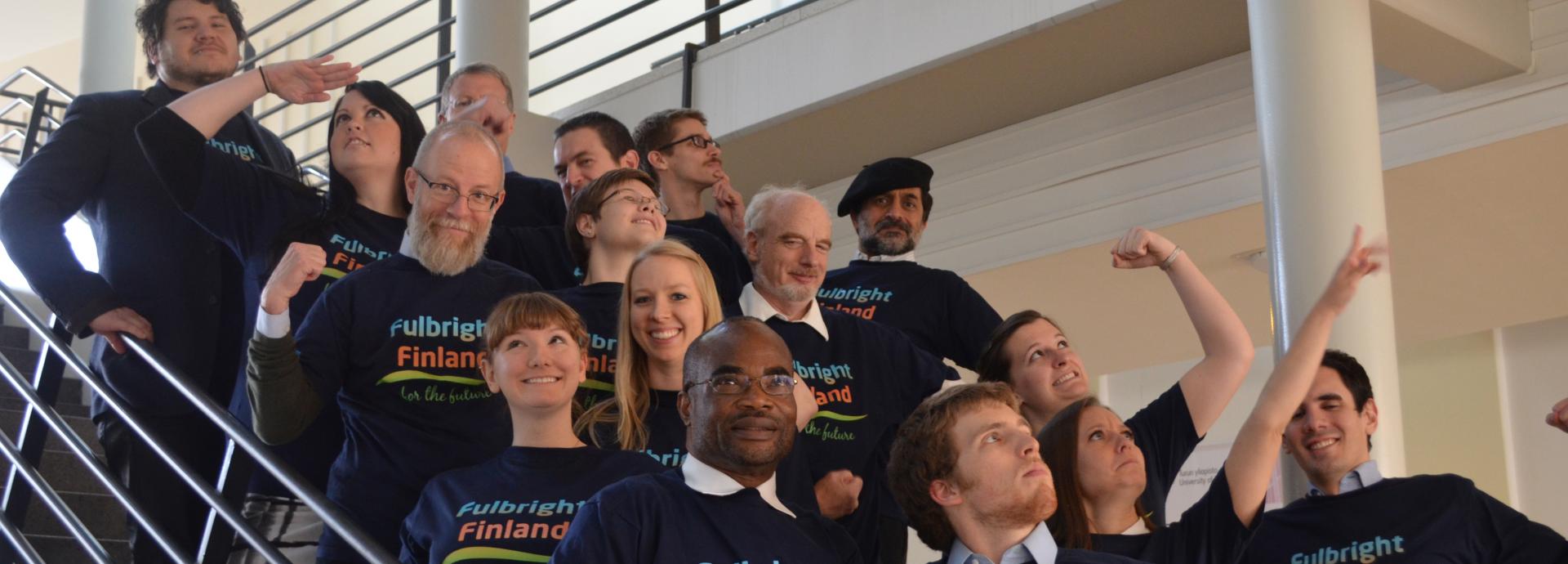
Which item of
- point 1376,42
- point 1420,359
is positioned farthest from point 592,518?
point 1420,359

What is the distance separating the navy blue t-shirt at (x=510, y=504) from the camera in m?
2.79

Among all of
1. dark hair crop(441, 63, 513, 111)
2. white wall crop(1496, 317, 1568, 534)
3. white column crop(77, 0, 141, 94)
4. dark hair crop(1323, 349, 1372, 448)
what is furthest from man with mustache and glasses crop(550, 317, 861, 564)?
white wall crop(1496, 317, 1568, 534)

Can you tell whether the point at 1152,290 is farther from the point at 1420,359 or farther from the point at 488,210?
the point at 488,210

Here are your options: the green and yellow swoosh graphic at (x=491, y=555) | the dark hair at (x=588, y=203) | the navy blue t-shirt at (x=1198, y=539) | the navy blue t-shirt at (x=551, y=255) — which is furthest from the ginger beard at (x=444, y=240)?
the navy blue t-shirt at (x=1198, y=539)

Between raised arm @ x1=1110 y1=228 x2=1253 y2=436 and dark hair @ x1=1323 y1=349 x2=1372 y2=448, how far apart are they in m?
0.20

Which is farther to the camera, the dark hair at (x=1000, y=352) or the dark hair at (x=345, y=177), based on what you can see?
the dark hair at (x=1000, y=352)

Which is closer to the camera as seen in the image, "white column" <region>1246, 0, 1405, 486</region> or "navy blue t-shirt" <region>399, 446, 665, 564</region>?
"navy blue t-shirt" <region>399, 446, 665, 564</region>

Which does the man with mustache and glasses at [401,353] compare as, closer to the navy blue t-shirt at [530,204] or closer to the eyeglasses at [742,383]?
the eyeglasses at [742,383]

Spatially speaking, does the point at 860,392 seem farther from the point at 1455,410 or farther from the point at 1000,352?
the point at 1455,410

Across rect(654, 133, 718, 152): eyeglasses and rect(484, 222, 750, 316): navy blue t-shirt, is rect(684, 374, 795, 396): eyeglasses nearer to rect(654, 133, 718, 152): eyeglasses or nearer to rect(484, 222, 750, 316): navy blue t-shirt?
rect(484, 222, 750, 316): navy blue t-shirt

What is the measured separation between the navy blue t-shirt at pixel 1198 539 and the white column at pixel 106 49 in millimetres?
7082

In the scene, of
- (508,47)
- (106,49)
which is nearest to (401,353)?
(508,47)

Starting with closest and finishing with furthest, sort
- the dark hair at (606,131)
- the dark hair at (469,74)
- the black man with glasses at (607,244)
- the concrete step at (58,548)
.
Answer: the black man with glasses at (607,244)
the concrete step at (58,548)
the dark hair at (606,131)
the dark hair at (469,74)

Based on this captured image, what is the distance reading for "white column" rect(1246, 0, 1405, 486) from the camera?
484 cm
